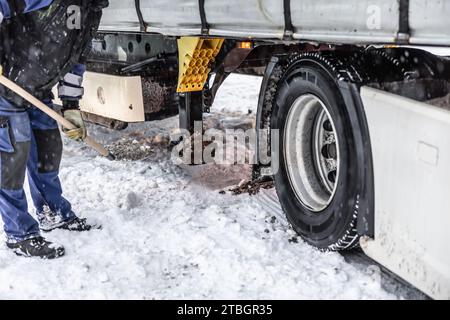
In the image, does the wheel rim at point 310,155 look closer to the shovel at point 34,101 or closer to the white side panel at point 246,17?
the white side panel at point 246,17

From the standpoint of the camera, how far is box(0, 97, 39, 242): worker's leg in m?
3.42

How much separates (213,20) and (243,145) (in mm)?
2710

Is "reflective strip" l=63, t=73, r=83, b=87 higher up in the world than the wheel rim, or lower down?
higher up

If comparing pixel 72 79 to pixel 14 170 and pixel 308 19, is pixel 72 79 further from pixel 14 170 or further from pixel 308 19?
pixel 308 19

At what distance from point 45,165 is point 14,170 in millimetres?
398

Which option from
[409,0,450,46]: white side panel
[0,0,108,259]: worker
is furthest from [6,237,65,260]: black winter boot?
[409,0,450,46]: white side panel

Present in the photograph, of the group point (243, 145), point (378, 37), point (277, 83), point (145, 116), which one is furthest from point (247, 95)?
point (378, 37)

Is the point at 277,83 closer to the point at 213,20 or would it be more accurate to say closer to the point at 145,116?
the point at 213,20

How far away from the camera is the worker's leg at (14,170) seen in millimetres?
3420

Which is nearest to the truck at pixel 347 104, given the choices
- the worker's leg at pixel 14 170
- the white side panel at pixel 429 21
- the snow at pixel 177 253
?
the white side panel at pixel 429 21

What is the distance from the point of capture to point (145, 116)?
515cm

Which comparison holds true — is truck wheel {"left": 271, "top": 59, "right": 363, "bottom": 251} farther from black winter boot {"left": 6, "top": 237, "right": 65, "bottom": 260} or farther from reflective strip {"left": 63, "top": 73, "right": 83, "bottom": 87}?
black winter boot {"left": 6, "top": 237, "right": 65, "bottom": 260}

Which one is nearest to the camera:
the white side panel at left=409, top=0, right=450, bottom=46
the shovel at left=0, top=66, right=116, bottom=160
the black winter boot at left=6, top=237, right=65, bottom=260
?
the white side panel at left=409, top=0, right=450, bottom=46

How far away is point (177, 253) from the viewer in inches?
142
